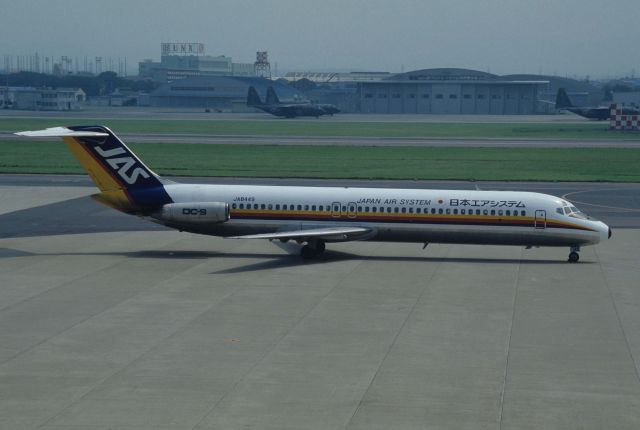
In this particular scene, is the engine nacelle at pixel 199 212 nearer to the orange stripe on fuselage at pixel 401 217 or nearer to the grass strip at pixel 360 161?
the orange stripe on fuselage at pixel 401 217

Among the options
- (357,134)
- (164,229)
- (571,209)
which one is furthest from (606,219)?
(357,134)

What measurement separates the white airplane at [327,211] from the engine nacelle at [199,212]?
44mm

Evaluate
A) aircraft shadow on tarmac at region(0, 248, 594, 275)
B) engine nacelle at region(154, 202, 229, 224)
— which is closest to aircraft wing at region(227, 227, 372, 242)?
aircraft shadow on tarmac at region(0, 248, 594, 275)

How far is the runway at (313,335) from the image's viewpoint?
20.7 metres

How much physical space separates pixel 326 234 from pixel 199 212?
18.8 feet

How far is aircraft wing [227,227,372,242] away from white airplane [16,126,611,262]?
52mm

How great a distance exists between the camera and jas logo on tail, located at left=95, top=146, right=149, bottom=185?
41312mm

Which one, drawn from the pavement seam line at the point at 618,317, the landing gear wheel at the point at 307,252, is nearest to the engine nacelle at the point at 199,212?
the landing gear wheel at the point at 307,252

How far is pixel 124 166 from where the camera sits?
41.4m

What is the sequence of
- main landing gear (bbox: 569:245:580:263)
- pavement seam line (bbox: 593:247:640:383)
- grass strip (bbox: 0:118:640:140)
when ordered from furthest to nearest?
1. grass strip (bbox: 0:118:640:140)
2. main landing gear (bbox: 569:245:580:263)
3. pavement seam line (bbox: 593:247:640:383)

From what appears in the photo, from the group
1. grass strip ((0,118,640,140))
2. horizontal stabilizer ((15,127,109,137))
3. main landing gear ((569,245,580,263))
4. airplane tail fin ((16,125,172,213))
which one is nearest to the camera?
horizontal stabilizer ((15,127,109,137))

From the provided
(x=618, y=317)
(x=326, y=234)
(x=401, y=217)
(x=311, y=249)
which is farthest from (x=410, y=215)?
(x=618, y=317)

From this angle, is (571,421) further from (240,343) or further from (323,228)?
(323,228)

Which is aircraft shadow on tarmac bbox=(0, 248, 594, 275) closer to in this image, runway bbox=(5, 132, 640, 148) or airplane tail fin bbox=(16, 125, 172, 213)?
airplane tail fin bbox=(16, 125, 172, 213)
